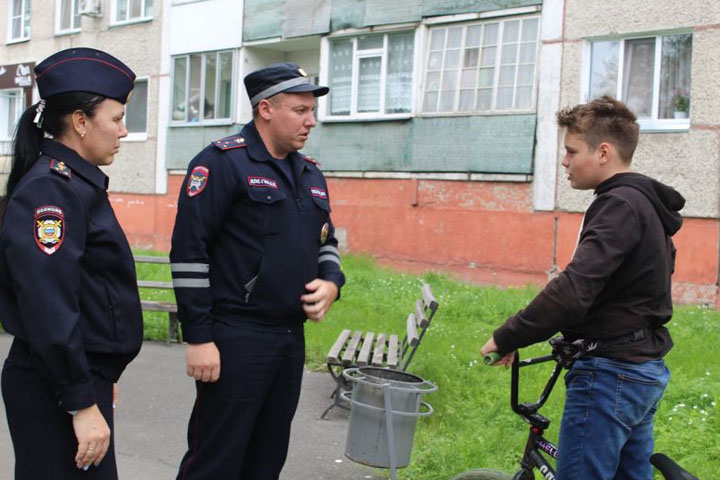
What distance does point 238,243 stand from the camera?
3459mm

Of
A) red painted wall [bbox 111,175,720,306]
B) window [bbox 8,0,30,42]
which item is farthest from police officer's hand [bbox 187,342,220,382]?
window [bbox 8,0,30,42]

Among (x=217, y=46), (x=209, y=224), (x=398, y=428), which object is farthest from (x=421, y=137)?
(x=209, y=224)

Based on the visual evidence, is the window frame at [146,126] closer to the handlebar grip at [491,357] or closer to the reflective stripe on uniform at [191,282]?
the reflective stripe on uniform at [191,282]

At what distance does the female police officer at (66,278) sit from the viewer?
96.2 inches

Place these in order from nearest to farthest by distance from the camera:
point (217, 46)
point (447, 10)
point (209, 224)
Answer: point (209, 224), point (447, 10), point (217, 46)

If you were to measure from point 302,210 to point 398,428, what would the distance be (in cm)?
150

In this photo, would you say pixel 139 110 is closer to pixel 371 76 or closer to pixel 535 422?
pixel 371 76

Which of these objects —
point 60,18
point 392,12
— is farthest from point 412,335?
point 60,18

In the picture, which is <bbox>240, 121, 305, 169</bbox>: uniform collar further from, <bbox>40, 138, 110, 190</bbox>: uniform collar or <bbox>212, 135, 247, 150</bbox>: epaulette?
<bbox>40, 138, 110, 190</bbox>: uniform collar

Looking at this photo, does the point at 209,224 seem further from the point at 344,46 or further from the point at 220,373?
the point at 344,46

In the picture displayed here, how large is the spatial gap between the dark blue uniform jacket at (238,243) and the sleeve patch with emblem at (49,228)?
34.6 inches

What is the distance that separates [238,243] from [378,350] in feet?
11.7

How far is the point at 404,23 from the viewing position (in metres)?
15.2

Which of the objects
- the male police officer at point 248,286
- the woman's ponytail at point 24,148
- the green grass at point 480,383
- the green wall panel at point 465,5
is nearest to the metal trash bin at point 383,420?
the green grass at point 480,383
